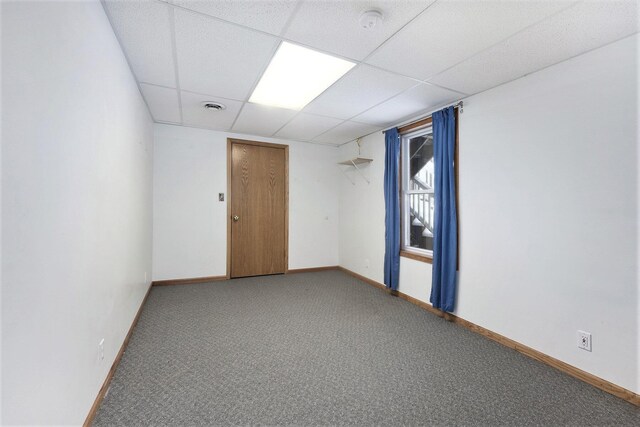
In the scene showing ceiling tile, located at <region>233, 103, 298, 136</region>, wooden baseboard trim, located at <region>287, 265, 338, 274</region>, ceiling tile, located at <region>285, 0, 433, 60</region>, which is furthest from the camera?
wooden baseboard trim, located at <region>287, 265, 338, 274</region>

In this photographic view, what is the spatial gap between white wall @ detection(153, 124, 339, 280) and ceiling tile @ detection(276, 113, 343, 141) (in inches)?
13.8

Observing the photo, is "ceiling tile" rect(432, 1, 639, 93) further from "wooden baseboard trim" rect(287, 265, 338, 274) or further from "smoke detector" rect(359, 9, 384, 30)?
"wooden baseboard trim" rect(287, 265, 338, 274)

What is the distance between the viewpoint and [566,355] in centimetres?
213

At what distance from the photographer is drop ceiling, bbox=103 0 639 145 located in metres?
1.64

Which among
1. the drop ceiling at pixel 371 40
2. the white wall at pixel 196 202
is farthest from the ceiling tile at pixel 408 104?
the white wall at pixel 196 202

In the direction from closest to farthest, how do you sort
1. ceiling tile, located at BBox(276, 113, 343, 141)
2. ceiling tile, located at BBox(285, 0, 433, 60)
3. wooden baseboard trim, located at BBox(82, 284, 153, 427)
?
wooden baseboard trim, located at BBox(82, 284, 153, 427) → ceiling tile, located at BBox(285, 0, 433, 60) → ceiling tile, located at BBox(276, 113, 343, 141)

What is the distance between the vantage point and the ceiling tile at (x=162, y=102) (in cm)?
285

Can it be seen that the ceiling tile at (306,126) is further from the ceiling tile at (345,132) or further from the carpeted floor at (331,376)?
the carpeted floor at (331,376)

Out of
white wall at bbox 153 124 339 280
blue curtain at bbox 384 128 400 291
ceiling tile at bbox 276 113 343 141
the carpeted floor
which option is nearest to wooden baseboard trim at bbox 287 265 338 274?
white wall at bbox 153 124 339 280

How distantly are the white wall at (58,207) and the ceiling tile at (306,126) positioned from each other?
213cm

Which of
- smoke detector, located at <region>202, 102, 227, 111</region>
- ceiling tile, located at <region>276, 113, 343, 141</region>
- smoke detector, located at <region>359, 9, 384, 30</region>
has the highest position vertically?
ceiling tile, located at <region>276, 113, 343, 141</region>

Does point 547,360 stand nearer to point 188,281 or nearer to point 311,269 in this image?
point 311,269

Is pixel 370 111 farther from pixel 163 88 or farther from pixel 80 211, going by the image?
pixel 80 211

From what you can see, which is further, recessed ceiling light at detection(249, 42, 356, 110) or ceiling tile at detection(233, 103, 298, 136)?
ceiling tile at detection(233, 103, 298, 136)
